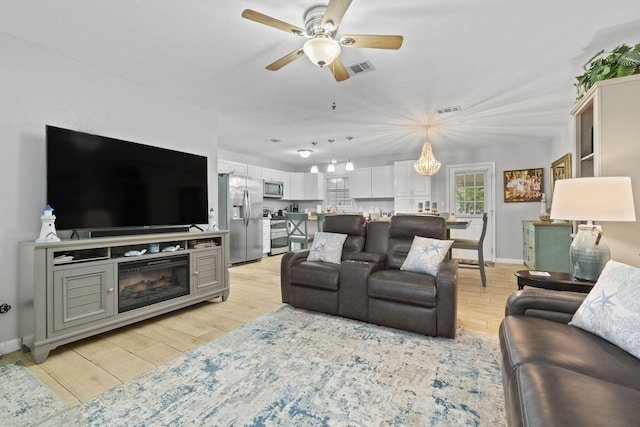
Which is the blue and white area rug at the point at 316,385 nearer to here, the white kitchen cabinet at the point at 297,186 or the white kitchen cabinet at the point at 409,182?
the white kitchen cabinet at the point at 409,182

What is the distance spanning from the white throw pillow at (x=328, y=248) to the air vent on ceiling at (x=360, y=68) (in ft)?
5.75

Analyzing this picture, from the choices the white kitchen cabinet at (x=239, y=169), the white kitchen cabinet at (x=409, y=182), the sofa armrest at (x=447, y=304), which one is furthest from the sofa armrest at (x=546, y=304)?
the white kitchen cabinet at (x=239, y=169)

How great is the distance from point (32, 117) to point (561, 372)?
3.84 meters

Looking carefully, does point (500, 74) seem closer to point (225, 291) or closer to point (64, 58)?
point (225, 291)

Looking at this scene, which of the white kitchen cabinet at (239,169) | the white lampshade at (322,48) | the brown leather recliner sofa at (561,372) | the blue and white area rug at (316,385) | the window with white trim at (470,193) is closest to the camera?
the brown leather recliner sofa at (561,372)

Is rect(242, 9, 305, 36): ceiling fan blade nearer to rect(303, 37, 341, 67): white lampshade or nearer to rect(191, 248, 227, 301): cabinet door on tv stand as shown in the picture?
rect(303, 37, 341, 67): white lampshade

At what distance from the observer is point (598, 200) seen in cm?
179

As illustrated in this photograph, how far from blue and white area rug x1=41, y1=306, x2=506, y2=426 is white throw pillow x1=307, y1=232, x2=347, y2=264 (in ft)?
3.05

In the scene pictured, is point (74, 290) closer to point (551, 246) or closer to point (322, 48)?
point (322, 48)

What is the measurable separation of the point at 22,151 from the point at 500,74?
14.4 feet

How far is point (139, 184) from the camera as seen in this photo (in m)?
2.87

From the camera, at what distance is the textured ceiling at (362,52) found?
1.97m

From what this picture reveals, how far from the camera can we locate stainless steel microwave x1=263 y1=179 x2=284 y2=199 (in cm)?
687

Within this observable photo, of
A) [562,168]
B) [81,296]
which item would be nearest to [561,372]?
[81,296]
